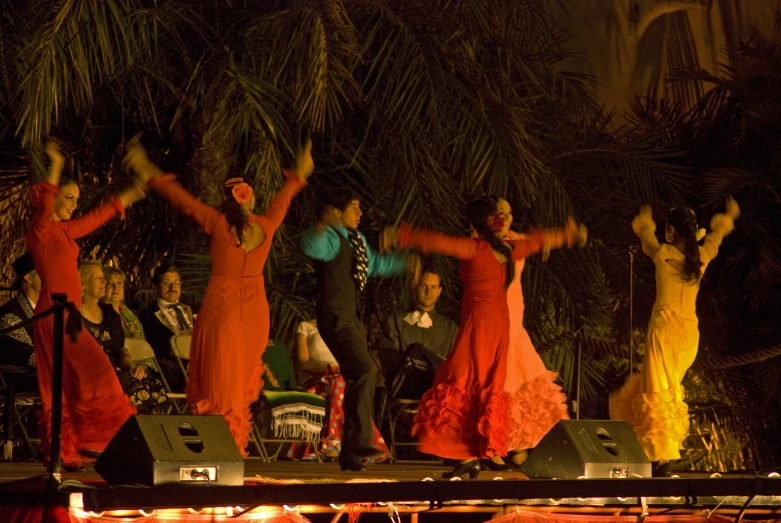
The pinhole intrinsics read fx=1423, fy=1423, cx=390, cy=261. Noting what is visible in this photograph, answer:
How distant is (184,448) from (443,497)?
1164 mm

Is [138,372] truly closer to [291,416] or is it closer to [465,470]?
[291,416]

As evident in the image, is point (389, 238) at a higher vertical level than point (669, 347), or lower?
higher

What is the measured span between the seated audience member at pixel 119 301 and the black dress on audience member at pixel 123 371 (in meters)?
0.31

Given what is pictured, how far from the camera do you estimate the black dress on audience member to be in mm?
8406

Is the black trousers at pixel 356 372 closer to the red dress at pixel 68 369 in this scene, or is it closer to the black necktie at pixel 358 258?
the black necktie at pixel 358 258

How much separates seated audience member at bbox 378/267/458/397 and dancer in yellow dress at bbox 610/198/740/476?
5.51 feet

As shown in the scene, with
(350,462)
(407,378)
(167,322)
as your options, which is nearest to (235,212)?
(350,462)

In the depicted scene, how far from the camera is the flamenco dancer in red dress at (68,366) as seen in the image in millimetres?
7113

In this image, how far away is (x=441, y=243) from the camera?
732 centimetres

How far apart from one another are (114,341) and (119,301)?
0.66m

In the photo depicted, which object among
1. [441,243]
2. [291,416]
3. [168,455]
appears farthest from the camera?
[291,416]

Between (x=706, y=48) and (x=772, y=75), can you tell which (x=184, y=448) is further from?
(x=706, y=48)

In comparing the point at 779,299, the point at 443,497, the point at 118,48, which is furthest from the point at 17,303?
the point at 779,299

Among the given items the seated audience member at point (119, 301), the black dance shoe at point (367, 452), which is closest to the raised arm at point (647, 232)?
the black dance shoe at point (367, 452)
